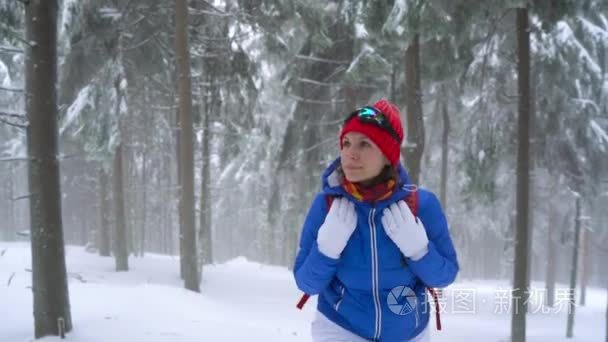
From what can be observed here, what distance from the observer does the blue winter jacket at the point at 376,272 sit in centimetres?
235

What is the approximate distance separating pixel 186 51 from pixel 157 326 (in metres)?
6.01

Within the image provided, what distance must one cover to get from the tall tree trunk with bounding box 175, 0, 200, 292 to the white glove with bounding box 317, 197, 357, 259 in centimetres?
857

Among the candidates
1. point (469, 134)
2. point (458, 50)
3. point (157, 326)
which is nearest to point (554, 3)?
point (458, 50)

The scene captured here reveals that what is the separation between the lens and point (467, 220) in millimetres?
27359

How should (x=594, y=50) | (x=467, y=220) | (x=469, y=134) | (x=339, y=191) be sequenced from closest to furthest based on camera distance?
(x=339, y=191) → (x=469, y=134) → (x=594, y=50) → (x=467, y=220)

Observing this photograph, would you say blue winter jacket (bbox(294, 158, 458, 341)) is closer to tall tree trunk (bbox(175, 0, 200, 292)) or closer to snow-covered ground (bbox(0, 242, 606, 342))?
snow-covered ground (bbox(0, 242, 606, 342))

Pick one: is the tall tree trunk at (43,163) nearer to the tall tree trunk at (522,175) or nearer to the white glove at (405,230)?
the white glove at (405,230)

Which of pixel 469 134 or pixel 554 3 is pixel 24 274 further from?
pixel 554 3

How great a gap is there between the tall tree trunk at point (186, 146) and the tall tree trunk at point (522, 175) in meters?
6.87

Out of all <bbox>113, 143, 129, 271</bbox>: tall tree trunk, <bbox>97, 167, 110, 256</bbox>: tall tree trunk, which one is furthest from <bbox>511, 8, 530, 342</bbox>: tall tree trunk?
<bbox>97, 167, 110, 256</bbox>: tall tree trunk

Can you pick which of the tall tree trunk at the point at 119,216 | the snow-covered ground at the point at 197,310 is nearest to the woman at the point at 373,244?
the snow-covered ground at the point at 197,310

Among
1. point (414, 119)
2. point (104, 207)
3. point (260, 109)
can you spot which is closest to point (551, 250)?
point (260, 109)

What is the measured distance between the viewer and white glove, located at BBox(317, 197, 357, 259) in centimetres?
227

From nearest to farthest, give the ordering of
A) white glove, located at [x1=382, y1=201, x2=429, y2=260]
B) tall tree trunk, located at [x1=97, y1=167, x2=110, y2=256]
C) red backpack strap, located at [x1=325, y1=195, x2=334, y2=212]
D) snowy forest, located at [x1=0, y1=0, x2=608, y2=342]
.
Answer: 1. white glove, located at [x1=382, y1=201, x2=429, y2=260]
2. red backpack strap, located at [x1=325, y1=195, x2=334, y2=212]
3. snowy forest, located at [x1=0, y1=0, x2=608, y2=342]
4. tall tree trunk, located at [x1=97, y1=167, x2=110, y2=256]
